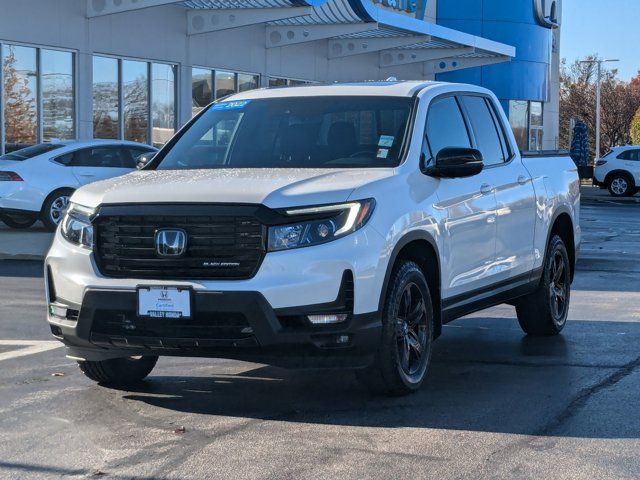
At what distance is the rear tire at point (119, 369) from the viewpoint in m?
7.18

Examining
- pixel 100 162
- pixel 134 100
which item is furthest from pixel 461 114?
pixel 134 100

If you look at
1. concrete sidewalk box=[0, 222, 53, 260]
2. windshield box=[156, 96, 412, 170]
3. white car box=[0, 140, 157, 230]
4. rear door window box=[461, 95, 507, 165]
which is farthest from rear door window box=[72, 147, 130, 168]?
rear door window box=[461, 95, 507, 165]

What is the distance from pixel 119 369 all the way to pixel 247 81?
24.2 metres

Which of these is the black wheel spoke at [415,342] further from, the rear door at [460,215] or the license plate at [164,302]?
the license plate at [164,302]

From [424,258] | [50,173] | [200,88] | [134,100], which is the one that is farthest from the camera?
[200,88]

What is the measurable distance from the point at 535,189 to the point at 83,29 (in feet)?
56.3

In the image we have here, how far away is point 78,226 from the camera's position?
6.70 meters

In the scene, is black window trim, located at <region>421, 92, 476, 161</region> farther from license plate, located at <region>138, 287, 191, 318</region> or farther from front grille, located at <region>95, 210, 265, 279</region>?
license plate, located at <region>138, 287, 191, 318</region>

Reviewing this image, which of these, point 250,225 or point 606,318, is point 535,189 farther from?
point 250,225

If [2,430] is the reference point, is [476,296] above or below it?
above

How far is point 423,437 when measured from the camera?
19.5 feet

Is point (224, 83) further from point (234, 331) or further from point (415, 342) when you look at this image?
point (234, 331)

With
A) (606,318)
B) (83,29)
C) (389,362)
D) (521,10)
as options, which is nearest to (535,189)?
(606,318)

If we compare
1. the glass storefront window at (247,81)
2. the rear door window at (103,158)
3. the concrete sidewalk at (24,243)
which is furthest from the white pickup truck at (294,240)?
the glass storefront window at (247,81)
